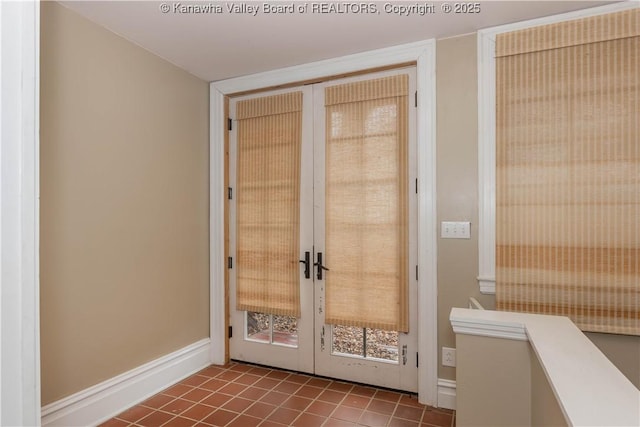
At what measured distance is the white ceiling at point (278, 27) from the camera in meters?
2.21

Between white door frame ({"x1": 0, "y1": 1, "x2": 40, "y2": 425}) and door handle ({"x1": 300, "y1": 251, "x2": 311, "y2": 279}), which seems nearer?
white door frame ({"x1": 0, "y1": 1, "x2": 40, "y2": 425})

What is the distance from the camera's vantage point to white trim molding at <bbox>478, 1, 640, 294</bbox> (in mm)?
2430

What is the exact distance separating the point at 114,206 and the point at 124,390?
125cm

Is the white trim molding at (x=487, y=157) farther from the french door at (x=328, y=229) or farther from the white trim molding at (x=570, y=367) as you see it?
the white trim molding at (x=570, y=367)

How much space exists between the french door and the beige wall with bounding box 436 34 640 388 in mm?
219

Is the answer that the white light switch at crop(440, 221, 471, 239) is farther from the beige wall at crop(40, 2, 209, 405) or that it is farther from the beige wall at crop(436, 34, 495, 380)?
Result: the beige wall at crop(40, 2, 209, 405)

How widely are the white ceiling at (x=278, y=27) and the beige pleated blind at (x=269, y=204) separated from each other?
0.50 metres

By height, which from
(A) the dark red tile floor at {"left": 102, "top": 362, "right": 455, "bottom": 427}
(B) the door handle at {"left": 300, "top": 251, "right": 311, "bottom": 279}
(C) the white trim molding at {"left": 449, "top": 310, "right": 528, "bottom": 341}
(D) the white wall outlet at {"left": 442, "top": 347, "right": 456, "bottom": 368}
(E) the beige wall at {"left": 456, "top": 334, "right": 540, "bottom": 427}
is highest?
(B) the door handle at {"left": 300, "top": 251, "right": 311, "bottom": 279}

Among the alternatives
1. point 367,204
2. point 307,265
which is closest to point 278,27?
point 367,204

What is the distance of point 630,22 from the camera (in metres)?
2.12

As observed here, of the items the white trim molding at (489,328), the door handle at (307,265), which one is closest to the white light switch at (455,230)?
the white trim molding at (489,328)

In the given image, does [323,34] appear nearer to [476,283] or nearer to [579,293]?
[476,283]

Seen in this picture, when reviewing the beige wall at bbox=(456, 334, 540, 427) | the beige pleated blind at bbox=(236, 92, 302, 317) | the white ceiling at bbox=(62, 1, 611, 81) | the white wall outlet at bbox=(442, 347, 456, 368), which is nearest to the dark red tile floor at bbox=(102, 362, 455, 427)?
the white wall outlet at bbox=(442, 347, 456, 368)

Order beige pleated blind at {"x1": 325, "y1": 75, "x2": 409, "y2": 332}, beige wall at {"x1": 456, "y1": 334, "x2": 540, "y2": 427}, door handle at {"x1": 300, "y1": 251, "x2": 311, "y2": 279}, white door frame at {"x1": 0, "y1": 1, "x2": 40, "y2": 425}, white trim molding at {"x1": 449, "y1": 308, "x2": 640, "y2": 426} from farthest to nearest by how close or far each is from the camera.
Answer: door handle at {"x1": 300, "y1": 251, "x2": 311, "y2": 279} < beige pleated blind at {"x1": 325, "y1": 75, "x2": 409, "y2": 332} < beige wall at {"x1": 456, "y1": 334, "x2": 540, "y2": 427} < white door frame at {"x1": 0, "y1": 1, "x2": 40, "y2": 425} < white trim molding at {"x1": 449, "y1": 308, "x2": 640, "y2": 426}
